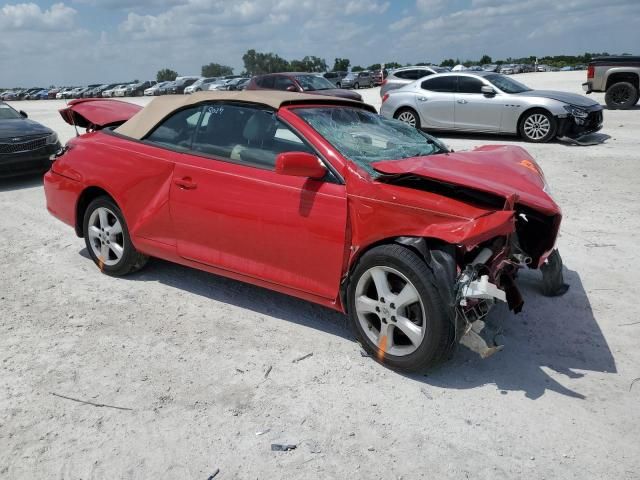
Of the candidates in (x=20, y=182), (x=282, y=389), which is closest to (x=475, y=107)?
(x=20, y=182)

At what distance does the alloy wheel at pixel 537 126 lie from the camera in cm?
1143

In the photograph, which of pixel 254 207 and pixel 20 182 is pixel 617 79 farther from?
pixel 254 207

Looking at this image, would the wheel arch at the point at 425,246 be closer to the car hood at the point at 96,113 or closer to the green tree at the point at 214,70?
the car hood at the point at 96,113

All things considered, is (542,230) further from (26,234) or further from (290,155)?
(26,234)

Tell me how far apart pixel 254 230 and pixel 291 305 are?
32.8 inches

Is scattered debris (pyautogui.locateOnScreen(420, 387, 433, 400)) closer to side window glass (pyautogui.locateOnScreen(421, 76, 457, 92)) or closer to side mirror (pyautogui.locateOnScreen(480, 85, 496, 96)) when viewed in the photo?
side mirror (pyautogui.locateOnScreen(480, 85, 496, 96))

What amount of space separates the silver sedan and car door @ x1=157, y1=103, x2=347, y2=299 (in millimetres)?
8228

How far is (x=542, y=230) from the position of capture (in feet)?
12.1

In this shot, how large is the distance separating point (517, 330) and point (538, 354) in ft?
1.08

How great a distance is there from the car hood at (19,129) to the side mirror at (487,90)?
29.1 ft

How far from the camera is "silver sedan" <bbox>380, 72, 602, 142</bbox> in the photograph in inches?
445

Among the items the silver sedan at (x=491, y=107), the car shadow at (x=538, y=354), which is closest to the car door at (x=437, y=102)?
the silver sedan at (x=491, y=107)

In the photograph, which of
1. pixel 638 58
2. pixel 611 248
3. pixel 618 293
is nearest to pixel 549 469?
pixel 618 293

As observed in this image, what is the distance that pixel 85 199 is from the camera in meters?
5.08
